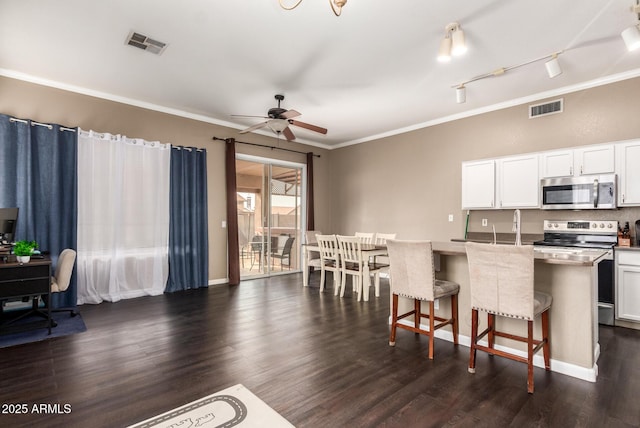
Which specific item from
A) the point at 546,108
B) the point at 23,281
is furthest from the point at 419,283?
the point at 23,281

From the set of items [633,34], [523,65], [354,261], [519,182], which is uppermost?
[523,65]

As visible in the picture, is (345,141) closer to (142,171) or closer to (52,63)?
(142,171)

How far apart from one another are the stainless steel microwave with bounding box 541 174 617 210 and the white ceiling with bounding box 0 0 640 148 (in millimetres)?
1305

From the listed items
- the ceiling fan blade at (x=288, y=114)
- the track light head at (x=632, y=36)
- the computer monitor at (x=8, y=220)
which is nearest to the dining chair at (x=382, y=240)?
the ceiling fan blade at (x=288, y=114)

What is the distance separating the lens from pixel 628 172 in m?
3.80

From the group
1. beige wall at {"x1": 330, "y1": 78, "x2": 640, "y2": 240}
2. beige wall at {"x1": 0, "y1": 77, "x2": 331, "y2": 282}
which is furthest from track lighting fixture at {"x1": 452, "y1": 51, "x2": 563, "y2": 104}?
beige wall at {"x1": 0, "y1": 77, "x2": 331, "y2": 282}

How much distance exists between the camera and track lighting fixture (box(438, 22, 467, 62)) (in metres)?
2.88

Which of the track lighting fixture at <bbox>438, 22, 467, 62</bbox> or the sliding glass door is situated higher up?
the track lighting fixture at <bbox>438, 22, 467, 62</bbox>

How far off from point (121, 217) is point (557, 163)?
20.3 ft

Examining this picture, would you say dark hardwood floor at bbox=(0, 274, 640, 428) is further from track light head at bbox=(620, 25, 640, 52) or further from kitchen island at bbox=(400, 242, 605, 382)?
track light head at bbox=(620, 25, 640, 52)

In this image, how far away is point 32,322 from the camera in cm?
371

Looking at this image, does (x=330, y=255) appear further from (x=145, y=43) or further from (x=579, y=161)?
(x=145, y=43)

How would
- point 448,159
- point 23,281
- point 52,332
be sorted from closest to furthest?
point 23,281 < point 52,332 < point 448,159

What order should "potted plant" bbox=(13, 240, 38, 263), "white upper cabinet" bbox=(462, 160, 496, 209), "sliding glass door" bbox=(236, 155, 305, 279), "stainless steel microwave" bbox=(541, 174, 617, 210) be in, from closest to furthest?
"potted plant" bbox=(13, 240, 38, 263), "stainless steel microwave" bbox=(541, 174, 617, 210), "white upper cabinet" bbox=(462, 160, 496, 209), "sliding glass door" bbox=(236, 155, 305, 279)
